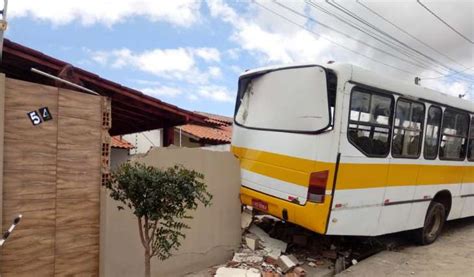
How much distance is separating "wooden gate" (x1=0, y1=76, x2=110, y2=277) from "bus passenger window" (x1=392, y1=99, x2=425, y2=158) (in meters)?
4.42

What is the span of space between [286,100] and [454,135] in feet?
13.1

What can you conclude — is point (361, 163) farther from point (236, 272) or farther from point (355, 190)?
point (236, 272)

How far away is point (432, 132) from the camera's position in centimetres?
748

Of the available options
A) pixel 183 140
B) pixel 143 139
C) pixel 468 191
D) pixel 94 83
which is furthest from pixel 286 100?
pixel 143 139

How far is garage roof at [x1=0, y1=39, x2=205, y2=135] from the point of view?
463cm

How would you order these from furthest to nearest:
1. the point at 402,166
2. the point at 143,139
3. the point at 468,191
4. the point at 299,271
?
the point at 143,139 < the point at 468,191 < the point at 402,166 < the point at 299,271

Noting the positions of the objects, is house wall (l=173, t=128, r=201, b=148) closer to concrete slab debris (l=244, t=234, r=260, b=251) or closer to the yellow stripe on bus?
the yellow stripe on bus

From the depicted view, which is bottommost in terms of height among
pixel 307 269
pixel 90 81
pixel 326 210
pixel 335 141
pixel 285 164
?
pixel 307 269

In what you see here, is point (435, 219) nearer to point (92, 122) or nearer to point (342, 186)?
point (342, 186)

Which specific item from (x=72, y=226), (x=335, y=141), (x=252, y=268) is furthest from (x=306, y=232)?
(x=72, y=226)

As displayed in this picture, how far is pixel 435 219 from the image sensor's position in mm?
8172

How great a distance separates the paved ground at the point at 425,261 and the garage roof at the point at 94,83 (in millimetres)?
3736

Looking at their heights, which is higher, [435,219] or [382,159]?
[382,159]

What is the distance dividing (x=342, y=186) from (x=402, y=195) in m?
1.72
